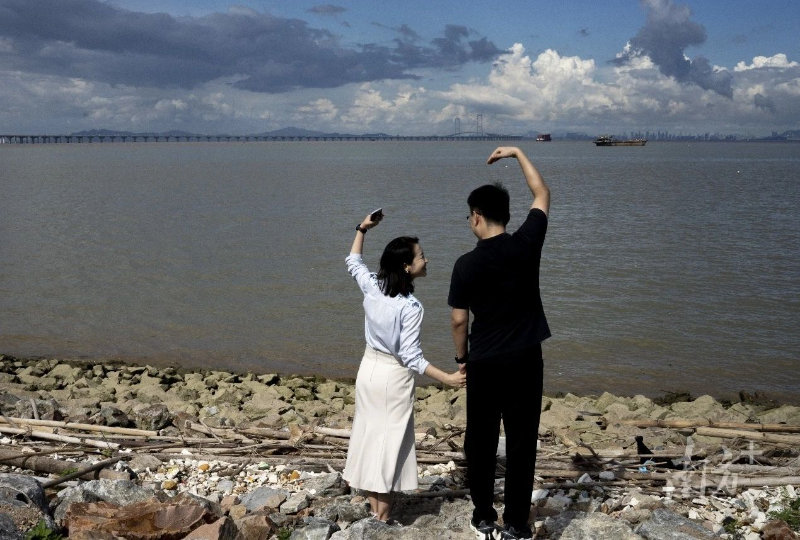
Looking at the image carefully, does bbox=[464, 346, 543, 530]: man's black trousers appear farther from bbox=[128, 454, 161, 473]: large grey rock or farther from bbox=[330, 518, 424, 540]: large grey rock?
bbox=[128, 454, 161, 473]: large grey rock

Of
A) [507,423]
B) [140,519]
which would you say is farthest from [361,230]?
[140,519]

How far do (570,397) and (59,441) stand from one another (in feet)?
22.2

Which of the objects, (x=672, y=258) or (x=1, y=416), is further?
(x=672, y=258)

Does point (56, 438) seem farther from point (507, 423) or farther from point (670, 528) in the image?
point (670, 528)

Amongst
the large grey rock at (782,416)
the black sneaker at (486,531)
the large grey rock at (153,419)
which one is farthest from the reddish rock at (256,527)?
the large grey rock at (782,416)

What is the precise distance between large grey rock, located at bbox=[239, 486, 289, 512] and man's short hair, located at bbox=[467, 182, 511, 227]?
2.47 meters

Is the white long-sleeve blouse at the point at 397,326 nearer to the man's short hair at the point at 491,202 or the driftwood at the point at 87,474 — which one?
the man's short hair at the point at 491,202

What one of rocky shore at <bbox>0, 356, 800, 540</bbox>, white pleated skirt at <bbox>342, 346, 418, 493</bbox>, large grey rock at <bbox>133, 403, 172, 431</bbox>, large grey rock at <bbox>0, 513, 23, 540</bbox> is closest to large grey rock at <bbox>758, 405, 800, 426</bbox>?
rocky shore at <bbox>0, 356, 800, 540</bbox>

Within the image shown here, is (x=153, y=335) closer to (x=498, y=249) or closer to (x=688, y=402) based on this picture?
(x=688, y=402)

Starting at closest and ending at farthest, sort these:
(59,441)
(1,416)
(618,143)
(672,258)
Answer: (59,441) < (1,416) < (672,258) < (618,143)

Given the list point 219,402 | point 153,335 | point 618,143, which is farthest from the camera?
point 618,143

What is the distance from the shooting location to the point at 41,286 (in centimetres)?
1959

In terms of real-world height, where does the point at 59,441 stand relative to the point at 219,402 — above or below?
above

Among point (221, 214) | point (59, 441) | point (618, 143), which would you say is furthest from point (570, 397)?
point (618, 143)
